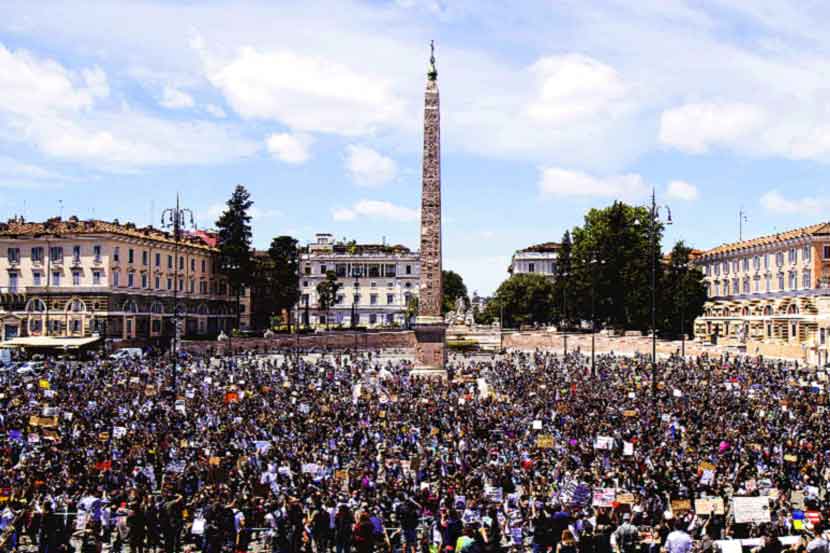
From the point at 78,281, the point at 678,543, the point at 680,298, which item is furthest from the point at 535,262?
the point at 678,543

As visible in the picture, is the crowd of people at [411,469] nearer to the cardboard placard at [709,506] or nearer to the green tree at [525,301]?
the cardboard placard at [709,506]

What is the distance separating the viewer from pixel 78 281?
6688 cm

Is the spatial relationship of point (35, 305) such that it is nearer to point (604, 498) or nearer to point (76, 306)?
point (76, 306)

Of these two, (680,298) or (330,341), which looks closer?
(680,298)

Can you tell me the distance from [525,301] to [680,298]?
36087 millimetres

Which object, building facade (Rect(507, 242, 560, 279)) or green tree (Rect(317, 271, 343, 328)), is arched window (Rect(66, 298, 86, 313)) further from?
building facade (Rect(507, 242, 560, 279))

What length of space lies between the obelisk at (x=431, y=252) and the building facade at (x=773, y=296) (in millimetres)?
21406

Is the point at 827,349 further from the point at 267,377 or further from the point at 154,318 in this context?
the point at 154,318

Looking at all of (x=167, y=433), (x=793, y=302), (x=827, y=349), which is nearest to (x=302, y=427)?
(x=167, y=433)

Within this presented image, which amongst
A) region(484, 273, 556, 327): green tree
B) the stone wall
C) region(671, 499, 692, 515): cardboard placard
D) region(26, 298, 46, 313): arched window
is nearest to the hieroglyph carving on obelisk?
the stone wall

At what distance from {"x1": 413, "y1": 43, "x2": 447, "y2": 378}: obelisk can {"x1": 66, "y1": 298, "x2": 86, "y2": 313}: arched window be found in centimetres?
3109

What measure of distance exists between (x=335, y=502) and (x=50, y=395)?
17.8m

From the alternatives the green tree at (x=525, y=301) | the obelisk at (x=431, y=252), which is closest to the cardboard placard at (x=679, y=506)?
the obelisk at (x=431, y=252)

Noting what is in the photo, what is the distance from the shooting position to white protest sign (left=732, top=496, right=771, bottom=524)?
45.8 ft
